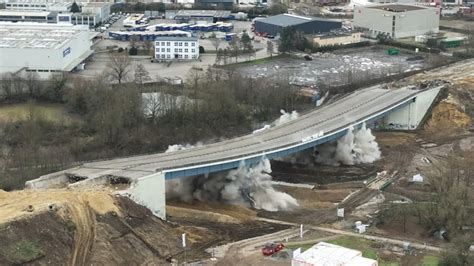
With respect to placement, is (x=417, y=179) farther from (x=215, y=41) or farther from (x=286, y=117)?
(x=215, y=41)

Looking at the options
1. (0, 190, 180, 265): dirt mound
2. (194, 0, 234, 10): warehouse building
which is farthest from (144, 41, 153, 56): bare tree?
(0, 190, 180, 265): dirt mound

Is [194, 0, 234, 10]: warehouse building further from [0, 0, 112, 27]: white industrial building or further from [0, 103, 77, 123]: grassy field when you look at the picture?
[0, 103, 77, 123]: grassy field

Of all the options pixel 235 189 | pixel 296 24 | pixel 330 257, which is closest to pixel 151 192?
pixel 235 189

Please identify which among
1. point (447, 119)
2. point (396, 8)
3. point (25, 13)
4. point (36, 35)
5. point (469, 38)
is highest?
point (396, 8)

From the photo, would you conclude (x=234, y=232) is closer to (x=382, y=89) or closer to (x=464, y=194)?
(x=464, y=194)

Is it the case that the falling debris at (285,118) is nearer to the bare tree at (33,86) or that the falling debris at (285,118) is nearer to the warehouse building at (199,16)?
the bare tree at (33,86)

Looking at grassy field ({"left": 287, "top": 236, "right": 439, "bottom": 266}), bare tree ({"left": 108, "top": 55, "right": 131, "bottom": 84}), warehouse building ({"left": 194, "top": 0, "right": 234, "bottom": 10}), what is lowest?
grassy field ({"left": 287, "top": 236, "right": 439, "bottom": 266})
